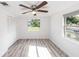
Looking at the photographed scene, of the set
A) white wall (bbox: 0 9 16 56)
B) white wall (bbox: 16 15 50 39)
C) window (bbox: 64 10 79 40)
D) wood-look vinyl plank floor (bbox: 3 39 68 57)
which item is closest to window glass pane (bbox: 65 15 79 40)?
window (bbox: 64 10 79 40)

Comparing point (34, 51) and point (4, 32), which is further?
point (34, 51)

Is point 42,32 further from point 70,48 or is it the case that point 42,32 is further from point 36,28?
point 70,48

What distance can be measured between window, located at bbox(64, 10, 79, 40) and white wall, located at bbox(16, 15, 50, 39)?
3.80 meters

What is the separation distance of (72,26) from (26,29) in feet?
15.8

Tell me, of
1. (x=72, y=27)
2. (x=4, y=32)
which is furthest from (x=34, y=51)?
(x=72, y=27)

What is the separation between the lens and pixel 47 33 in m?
8.69

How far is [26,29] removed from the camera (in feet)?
28.2

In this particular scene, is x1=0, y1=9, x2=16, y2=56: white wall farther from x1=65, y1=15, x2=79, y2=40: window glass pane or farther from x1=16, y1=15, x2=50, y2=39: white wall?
x1=16, y1=15, x2=50, y2=39: white wall

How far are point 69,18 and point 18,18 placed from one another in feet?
16.1

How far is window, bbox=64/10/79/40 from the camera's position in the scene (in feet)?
12.9

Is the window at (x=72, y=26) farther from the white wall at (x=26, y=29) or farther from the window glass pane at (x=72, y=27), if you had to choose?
the white wall at (x=26, y=29)

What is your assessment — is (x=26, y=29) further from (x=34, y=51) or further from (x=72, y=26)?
(x=72, y=26)

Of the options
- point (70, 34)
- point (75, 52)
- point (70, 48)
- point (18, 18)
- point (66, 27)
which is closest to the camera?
point (75, 52)

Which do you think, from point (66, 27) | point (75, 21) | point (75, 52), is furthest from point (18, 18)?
point (75, 52)
